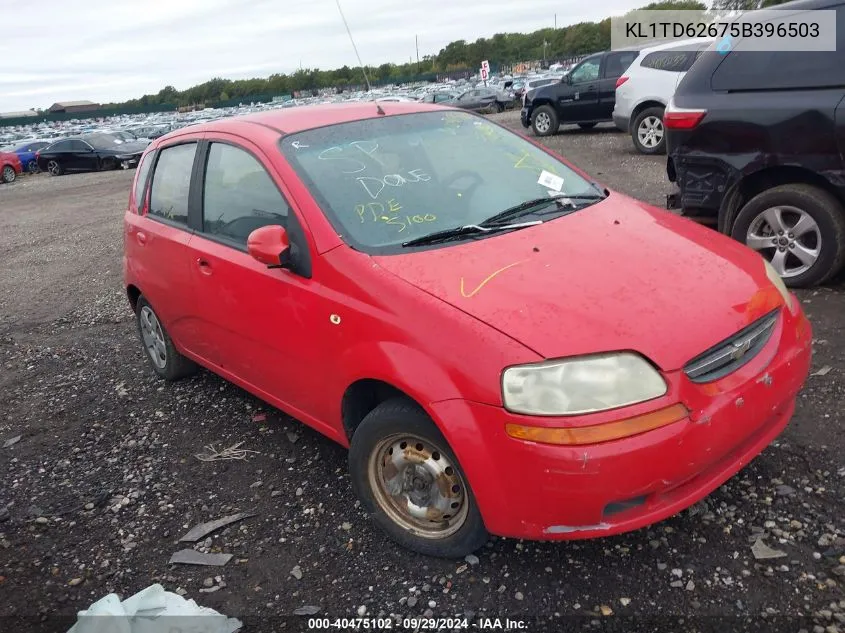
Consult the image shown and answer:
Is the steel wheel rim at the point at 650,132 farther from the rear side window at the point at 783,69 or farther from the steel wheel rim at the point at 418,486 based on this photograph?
the steel wheel rim at the point at 418,486

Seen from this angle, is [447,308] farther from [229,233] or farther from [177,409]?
[177,409]

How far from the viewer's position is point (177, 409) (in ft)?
14.6

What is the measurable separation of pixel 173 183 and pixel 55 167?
81.3 feet

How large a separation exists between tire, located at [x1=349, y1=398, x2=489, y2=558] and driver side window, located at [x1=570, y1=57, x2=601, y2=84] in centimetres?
1518

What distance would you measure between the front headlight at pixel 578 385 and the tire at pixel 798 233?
3.07m

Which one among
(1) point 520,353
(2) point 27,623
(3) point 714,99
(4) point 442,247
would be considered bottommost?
(2) point 27,623

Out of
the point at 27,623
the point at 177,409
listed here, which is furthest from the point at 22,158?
the point at 27,623

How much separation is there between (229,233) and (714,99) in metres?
3.60

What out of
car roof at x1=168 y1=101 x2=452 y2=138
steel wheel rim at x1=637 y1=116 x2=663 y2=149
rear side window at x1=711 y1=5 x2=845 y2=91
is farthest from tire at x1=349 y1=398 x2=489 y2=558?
steel wheel rim at x1=637 y1=116 x2=663 y2=149

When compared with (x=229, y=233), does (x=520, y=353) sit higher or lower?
lower

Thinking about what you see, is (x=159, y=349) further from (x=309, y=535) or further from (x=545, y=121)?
(x=545, y=121)

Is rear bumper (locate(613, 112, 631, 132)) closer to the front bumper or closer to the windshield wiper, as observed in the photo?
the windshield wiper

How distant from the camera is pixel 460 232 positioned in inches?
117

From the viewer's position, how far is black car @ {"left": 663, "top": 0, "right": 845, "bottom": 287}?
14.6 feet
